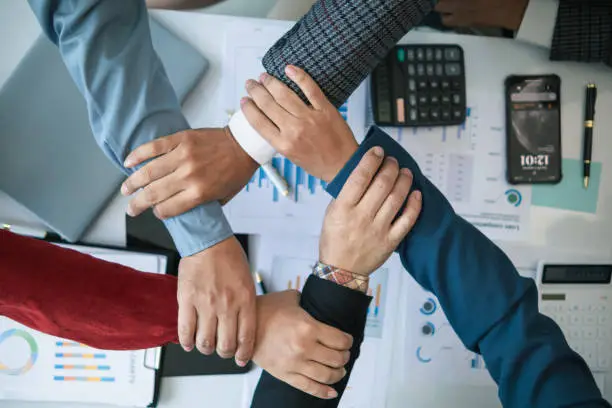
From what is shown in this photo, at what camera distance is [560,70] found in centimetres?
83

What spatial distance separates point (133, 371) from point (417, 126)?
0.62 meters

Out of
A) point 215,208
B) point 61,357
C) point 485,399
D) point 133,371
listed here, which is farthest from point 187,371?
point 485,399

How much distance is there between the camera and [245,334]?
2.13 ft

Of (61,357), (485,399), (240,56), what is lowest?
(485,399)

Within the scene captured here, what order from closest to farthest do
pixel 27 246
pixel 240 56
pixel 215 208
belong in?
pixel 27 246 → pixel 215 208 → pixel 240 56

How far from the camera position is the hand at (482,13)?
0.86 meters

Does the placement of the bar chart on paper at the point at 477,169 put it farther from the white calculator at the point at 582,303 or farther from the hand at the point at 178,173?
the hand at the point at 178,173

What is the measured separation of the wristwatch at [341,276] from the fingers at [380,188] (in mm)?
86

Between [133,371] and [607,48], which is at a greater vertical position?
[607,48]

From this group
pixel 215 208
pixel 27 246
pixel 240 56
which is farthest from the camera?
pixel 240 56

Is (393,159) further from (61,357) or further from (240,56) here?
(61,357)

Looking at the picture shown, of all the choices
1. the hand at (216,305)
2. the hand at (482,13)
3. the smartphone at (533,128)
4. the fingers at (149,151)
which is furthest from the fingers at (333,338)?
the hand at (482,13)

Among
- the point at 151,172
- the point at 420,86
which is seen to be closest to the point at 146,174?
the point at 151,172

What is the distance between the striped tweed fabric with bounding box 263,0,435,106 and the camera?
0.62 metres
